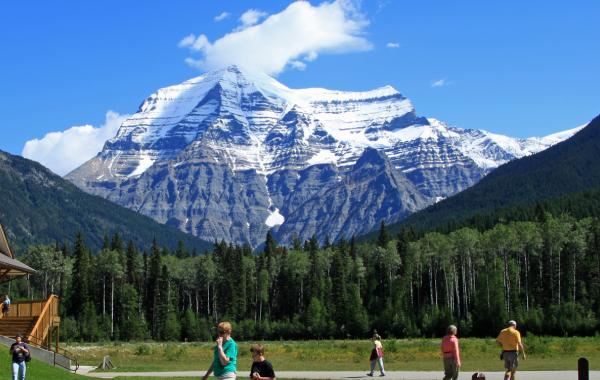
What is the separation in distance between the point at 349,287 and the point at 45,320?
81887mm

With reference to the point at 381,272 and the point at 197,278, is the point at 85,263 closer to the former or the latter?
the point at 197,278

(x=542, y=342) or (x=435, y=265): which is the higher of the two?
(x=435, y=265)

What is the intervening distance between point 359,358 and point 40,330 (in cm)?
2431

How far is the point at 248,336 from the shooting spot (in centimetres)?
13275

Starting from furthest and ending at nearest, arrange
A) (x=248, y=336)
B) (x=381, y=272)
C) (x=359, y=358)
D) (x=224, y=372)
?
(x=381, y=272)
(x=248, y=336)
(x=359, y=358)
(x=224, y=372)

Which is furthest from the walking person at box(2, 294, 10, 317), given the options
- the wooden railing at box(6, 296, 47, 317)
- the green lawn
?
the green lawn

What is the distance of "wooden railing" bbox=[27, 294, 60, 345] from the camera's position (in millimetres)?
50281

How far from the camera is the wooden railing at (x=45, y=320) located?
50281mm

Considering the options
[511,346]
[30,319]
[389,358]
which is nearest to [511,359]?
[511,346]

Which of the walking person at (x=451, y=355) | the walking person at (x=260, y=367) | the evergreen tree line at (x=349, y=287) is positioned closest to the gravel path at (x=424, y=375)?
the walking person at (x=451, y=355)

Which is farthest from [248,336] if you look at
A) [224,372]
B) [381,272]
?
[224,372]

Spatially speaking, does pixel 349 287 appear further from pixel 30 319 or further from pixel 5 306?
pixel 5 306

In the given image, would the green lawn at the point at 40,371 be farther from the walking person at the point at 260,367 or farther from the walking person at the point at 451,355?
the walking person at the point at 260,367

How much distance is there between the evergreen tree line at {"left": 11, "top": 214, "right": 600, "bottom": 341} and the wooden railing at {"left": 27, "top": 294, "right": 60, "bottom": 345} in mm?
64512
